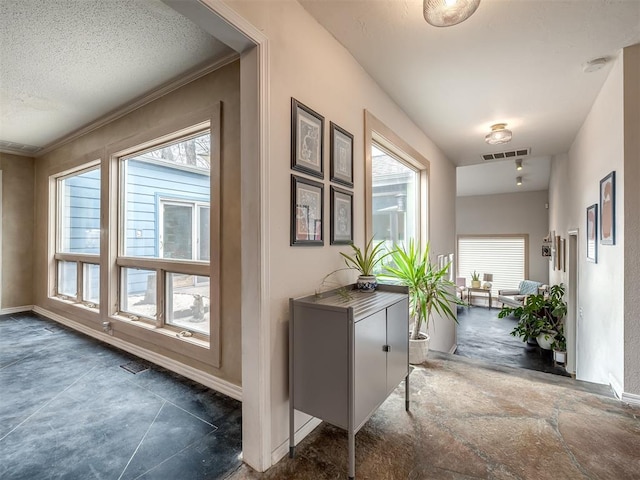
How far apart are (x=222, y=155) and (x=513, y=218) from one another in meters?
9.36

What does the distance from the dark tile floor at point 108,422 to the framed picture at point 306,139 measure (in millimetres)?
1695

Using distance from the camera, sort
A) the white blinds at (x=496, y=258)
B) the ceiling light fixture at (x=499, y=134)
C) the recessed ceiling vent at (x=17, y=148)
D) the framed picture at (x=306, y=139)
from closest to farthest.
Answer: the framed picture at (x=306, y=139) → the ceiling light fixture at (x=499, y=134) → the recessed ceiling vent at (x=17, y=148) → the white blinds at (x=496, y=258)

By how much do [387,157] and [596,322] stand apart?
2.72 meters

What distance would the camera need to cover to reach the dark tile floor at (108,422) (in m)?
1.61

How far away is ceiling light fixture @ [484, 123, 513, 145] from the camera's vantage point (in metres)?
3.59

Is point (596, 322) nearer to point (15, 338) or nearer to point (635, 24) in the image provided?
point (635, 24)

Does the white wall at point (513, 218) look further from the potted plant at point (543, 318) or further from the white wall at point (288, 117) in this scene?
the white wall at point (288, 117)

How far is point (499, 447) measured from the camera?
172cm

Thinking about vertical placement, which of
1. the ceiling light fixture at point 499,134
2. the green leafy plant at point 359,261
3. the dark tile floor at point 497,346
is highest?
the ceiling light fixture at point 499,134

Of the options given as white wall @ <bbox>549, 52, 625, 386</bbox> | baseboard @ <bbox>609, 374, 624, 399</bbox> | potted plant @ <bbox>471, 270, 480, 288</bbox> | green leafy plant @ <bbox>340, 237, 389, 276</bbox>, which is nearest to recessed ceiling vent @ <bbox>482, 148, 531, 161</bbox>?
white wall @ <bbox>549, 52, 625, 386</bbox>

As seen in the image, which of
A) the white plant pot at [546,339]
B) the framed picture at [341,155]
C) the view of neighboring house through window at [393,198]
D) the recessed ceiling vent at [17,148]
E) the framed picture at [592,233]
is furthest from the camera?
the white plant pot at [546,339]

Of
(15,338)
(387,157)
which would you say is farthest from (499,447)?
(15,338)

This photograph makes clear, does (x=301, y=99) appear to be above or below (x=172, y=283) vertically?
above

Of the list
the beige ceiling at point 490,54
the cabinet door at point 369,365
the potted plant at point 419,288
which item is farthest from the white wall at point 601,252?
the cabinet door at point 369,365
